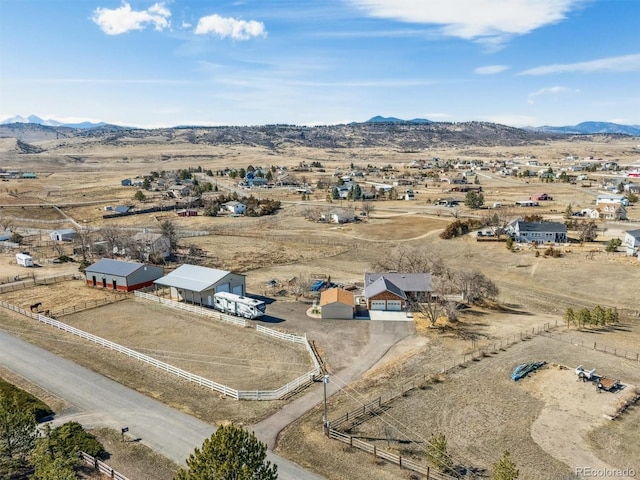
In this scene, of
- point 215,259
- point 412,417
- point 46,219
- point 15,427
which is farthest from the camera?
point 46,219

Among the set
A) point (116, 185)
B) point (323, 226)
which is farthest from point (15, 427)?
point (116, 185)

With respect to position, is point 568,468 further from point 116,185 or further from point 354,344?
point 116,185

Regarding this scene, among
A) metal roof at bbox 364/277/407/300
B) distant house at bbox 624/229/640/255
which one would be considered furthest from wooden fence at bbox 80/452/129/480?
distant house at bbox 624/229/640/255

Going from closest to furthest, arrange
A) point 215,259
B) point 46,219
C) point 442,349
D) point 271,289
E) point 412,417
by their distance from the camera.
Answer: point 412,417 → point 442,349 → point 271,289 → point 215,259 → point 46,219

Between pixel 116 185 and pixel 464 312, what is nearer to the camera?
pixel 464 312

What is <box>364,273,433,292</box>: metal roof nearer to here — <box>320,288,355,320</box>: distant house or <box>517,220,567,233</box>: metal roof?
<box>320,288,355,320</box>: distant house

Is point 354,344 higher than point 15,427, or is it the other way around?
point 15,427
